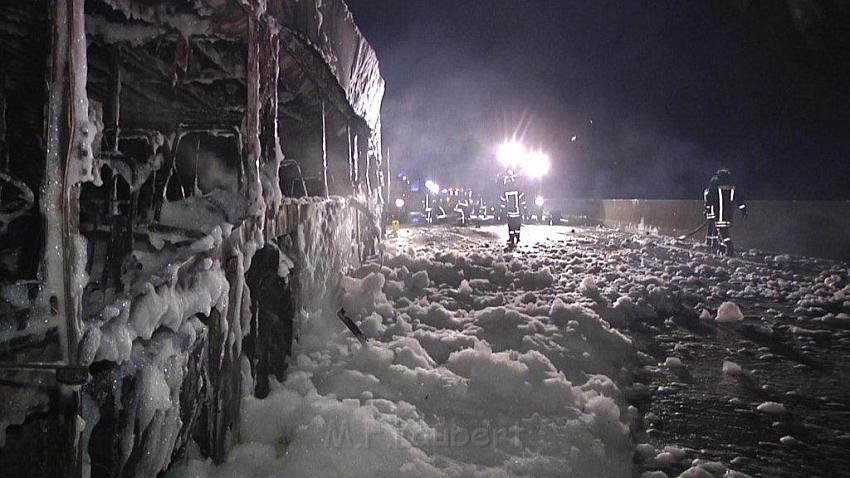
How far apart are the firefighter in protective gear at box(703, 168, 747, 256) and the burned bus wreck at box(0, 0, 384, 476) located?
34.5 ft

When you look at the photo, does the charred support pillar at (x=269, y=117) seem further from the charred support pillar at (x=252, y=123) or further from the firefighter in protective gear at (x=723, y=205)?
the firefighter in protective gear at (x=723, y=205)

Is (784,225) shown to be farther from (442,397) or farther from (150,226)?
(150,226)

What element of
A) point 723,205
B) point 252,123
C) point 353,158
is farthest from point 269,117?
point 723,205

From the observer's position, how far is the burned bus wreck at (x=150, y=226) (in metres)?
1.70

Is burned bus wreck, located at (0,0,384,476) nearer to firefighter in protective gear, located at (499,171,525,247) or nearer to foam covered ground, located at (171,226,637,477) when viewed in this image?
foam covered ground, located at (171,226,637,477)

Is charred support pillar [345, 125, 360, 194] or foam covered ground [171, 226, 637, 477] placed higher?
charred support pillar [345, 125, 360, 194]

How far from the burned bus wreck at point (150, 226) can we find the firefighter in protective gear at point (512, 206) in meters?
7.62

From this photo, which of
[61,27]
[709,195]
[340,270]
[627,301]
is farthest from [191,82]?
[709,195]

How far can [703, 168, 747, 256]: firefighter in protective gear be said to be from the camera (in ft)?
40.1

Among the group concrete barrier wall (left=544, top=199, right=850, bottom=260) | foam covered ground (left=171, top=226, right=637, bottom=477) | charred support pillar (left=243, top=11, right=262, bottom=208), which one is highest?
charred support pillar (left=243, top=11, right=262, bottom=208)

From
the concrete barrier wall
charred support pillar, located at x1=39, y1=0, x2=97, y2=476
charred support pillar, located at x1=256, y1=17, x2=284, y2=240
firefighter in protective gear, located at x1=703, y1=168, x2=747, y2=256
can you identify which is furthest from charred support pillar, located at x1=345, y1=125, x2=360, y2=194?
the concrete barrier wall

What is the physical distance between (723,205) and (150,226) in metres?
13.5

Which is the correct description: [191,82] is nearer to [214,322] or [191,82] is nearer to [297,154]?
[297,154]

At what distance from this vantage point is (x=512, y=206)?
14.1 m
